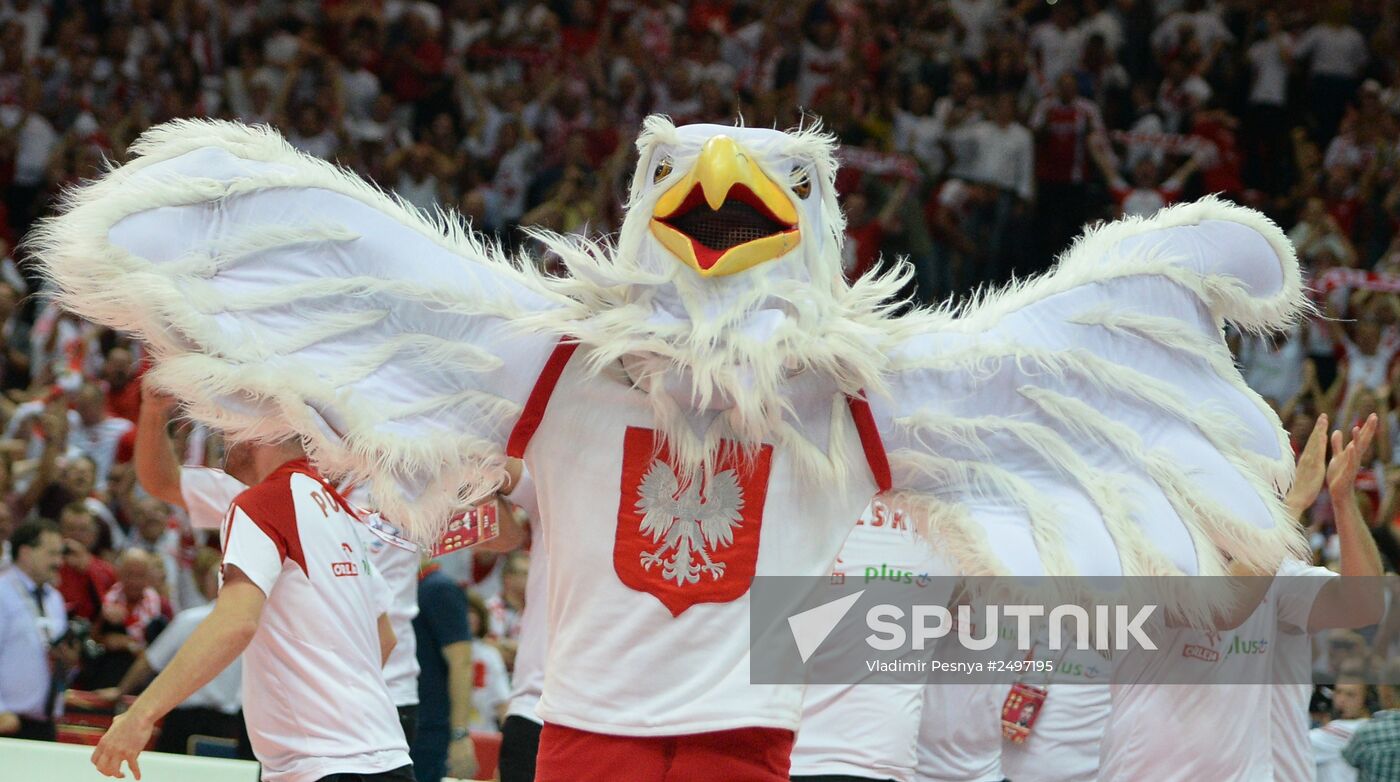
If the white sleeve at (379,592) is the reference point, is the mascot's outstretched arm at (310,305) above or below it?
above

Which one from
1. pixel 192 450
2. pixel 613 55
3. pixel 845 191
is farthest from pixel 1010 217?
pixel 192 450

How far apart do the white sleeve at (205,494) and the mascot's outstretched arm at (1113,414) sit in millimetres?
2102

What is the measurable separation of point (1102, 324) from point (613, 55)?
904cm

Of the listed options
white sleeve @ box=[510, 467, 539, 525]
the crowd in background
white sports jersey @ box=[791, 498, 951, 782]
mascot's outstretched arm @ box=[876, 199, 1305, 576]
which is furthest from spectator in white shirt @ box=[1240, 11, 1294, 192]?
mascot's outstretched arm @ box=[876, 199, 1305, 576]

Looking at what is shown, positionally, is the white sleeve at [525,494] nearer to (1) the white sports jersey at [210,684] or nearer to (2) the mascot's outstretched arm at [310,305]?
(2) the mascot's outstretched arm at [310,305]

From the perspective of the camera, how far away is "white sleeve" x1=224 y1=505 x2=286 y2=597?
11.3 ft

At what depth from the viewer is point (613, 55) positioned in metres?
11.6

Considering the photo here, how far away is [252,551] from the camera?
3467mm

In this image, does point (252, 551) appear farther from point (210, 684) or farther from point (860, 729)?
point (210, 684)

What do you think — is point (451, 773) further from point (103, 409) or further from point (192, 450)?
point (103, 409)

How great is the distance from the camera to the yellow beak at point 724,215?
8.82ft

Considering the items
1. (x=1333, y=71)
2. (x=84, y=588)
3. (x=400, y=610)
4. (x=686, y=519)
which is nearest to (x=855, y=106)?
(x=1333, y=71)

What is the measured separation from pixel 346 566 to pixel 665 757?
117 cm

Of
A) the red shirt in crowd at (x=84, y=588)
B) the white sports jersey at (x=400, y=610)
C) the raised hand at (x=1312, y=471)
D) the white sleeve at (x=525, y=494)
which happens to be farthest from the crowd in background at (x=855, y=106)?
the white sleeve at (x=525, y=494)
